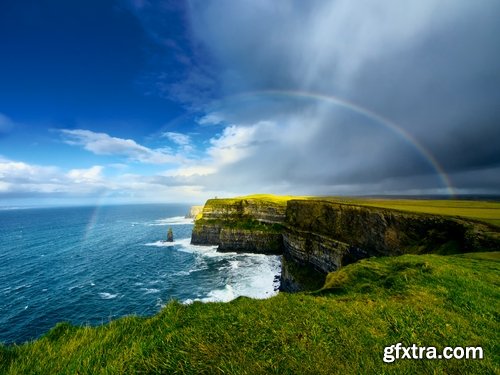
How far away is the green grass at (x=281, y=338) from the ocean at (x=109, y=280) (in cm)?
1547

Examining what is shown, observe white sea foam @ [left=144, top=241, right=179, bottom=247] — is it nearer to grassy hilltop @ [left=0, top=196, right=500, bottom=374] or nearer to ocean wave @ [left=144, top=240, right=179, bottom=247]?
ocean wave @ [left=144, top=240, right=179, bottom=247]

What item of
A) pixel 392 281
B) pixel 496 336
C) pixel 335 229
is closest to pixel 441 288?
pixel 392 281

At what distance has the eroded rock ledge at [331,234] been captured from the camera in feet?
97.6

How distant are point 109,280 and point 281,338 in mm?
56272

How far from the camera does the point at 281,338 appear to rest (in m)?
5.93

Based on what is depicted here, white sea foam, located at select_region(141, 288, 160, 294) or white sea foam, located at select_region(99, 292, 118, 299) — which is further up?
white sea foam, located at select_region(99, 292, 118, 299)

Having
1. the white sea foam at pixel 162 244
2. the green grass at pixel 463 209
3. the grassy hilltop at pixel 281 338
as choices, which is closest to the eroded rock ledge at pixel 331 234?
the green grass at pixel 463 209

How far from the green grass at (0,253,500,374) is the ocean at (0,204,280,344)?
15469mm

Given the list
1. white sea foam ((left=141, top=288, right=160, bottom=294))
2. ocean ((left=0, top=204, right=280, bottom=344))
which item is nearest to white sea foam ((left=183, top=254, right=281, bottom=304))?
ocean ((left=0, top=204, right=280, bottom=344))

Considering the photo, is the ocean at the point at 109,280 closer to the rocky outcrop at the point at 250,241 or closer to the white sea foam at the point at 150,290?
the white sea foam at the point at 150,290

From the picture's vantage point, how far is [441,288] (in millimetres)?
10555

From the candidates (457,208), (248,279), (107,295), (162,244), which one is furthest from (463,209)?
(162,244)

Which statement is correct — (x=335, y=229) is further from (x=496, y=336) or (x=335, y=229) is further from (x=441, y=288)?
(x=496, y=336)

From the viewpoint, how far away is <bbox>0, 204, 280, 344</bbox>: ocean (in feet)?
119
